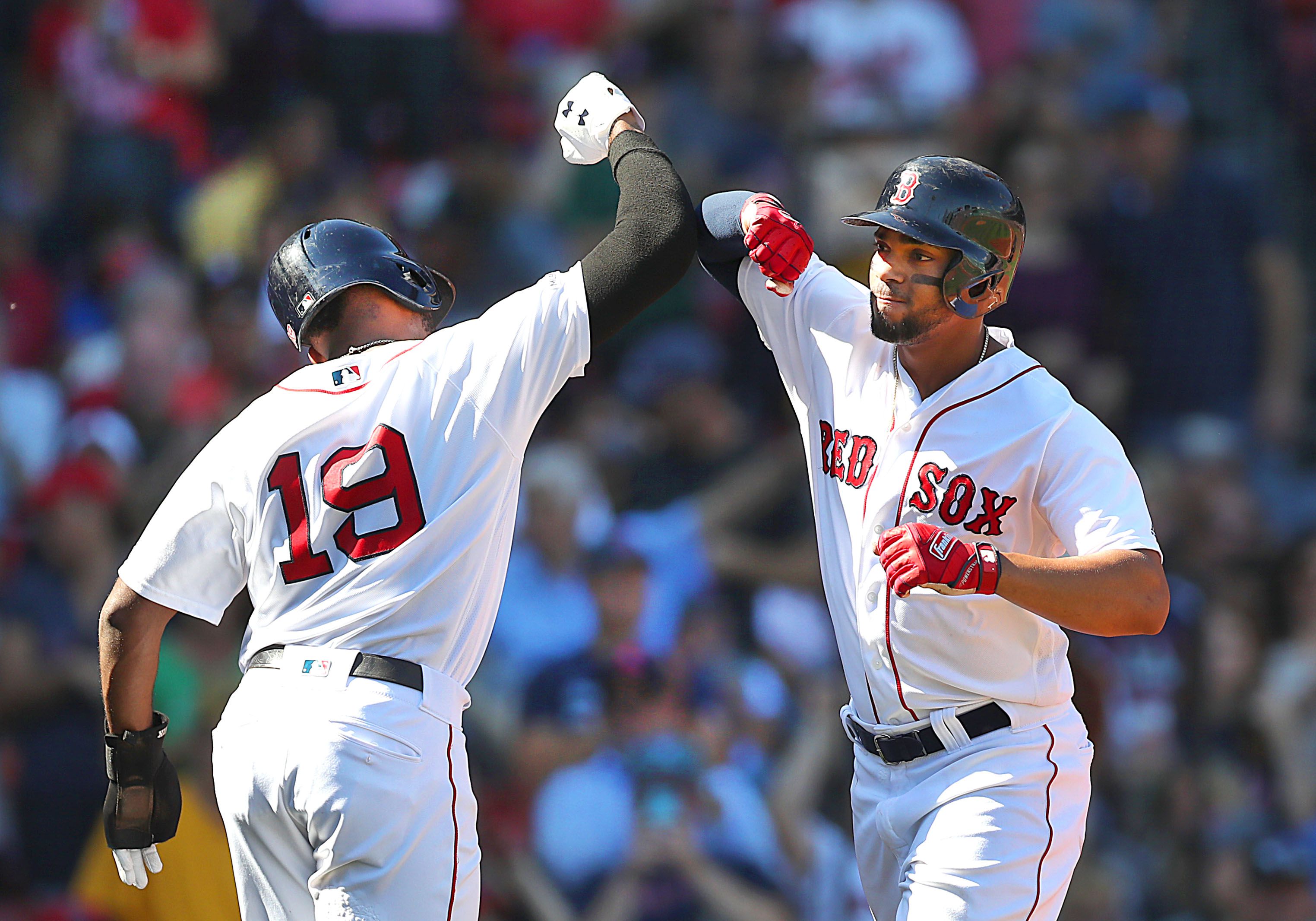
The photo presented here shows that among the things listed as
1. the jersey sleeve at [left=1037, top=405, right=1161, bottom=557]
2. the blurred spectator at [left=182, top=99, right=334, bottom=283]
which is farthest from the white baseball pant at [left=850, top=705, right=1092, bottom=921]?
the blurred spectator at [left=182, top=99, right=334, bottom=283]

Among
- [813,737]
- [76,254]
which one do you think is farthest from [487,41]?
[813,737]

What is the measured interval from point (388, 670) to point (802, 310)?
Answer: 136 centimetres

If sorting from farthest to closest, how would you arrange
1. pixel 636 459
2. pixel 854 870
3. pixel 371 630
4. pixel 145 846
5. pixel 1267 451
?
pixel 1267 451, pixel 636 459, pixel 854 870, pixel 145 846, pixel 371 630

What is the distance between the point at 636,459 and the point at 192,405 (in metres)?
1.95

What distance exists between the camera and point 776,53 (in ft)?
27.2

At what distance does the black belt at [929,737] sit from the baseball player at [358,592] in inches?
36.9

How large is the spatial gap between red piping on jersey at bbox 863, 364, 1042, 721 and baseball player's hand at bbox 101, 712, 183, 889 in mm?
1627

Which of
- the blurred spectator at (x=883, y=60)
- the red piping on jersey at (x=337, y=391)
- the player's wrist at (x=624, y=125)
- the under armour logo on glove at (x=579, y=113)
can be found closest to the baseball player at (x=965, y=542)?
the player's wrist at (x=624, y=125)

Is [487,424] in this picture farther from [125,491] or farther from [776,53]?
[776,53]

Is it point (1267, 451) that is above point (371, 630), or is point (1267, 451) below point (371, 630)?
below

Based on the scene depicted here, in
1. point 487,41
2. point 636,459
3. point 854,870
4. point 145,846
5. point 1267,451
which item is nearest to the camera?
point 145,846

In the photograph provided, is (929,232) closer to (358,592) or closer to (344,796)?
(358,592)

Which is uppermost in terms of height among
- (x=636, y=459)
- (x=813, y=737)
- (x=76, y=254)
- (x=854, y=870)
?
(x=76, y=254)

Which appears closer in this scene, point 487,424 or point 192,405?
point 487,424
